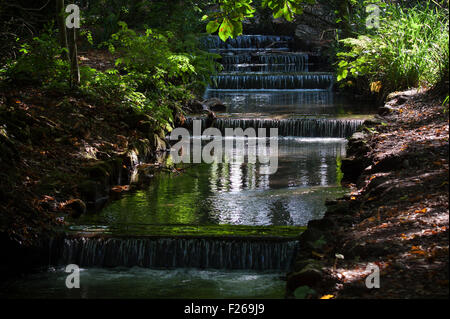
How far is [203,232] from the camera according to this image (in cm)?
671

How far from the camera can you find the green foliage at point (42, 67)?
1064 centimetres

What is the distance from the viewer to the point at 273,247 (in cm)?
633

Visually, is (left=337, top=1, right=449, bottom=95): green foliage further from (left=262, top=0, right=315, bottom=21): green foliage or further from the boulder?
the boulder

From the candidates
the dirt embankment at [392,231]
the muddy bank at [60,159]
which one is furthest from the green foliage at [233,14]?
the muddy bank at [60,159]

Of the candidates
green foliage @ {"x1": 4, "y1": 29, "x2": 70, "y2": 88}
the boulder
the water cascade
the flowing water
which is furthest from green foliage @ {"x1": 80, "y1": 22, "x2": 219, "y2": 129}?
the boulder

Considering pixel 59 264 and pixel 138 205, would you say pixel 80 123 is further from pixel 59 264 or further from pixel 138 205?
pixel 59 264

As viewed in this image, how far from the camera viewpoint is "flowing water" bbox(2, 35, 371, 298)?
233 inches

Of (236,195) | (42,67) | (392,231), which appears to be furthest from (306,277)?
(42,67)

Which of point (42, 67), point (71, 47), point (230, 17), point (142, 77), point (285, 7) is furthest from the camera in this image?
point (142, 77)

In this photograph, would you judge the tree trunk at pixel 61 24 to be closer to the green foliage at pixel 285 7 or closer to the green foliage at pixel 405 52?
the green foliage at pixel 405 52

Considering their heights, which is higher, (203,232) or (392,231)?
(392,231)

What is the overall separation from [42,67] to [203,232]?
570 centimetres

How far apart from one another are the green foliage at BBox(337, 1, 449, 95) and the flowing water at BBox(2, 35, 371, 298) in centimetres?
196

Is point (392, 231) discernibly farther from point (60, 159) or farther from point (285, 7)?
point (60, 159)
